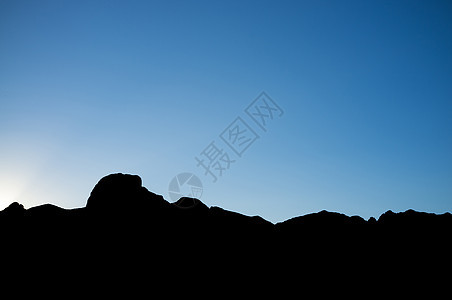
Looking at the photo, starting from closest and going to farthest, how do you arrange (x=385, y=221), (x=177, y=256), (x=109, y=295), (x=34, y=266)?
(x=109, y=295), (x=34, y=266), (x=177, y=256), (x=385, y=221)

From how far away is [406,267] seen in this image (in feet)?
73.3

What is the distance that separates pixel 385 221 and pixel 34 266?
29.8 m

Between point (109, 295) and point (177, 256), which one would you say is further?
point (177, 256)

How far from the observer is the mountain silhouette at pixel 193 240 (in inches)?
870

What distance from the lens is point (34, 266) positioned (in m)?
21.5

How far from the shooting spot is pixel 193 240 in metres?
24.6

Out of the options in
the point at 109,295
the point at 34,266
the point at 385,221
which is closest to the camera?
the point at 109,295

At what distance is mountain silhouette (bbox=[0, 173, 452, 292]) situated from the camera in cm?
2211

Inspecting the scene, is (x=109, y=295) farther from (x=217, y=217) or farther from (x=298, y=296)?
(x=298, y=296)

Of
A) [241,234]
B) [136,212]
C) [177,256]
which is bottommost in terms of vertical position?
[177,256]

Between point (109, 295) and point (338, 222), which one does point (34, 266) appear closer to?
point (109, 295)

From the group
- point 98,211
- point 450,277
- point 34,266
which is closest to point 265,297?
point 450,277

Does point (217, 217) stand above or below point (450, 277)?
above

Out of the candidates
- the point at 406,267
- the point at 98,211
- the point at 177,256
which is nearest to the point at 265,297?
the point at 177,256
